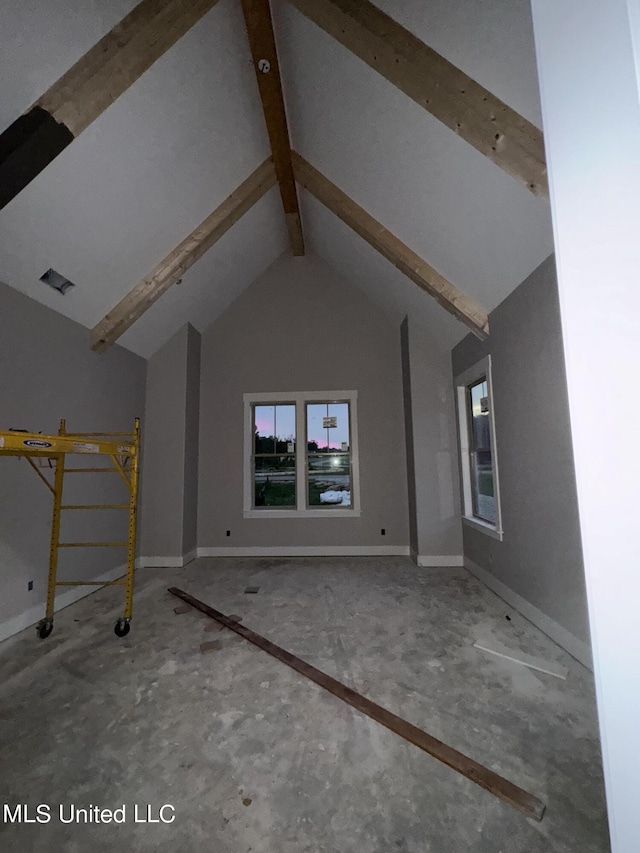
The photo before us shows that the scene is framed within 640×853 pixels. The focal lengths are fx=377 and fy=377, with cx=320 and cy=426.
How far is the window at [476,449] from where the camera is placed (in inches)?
167

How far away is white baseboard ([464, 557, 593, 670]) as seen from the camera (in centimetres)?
245

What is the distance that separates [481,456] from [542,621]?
6.61 feet

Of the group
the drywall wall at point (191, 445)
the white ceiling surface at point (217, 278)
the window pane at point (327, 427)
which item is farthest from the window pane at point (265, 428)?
the white ceiling surface at point (217, 278)

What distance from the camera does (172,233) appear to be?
390 cm

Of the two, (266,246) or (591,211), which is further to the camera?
(266,246)

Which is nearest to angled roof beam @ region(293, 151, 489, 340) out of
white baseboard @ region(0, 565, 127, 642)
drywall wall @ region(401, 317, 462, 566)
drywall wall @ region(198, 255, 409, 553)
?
drywall wall @ region(401, 317, 462, 566)

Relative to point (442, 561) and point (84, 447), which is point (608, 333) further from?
point (442, 561)

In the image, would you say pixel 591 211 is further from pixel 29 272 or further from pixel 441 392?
pixel 441 392

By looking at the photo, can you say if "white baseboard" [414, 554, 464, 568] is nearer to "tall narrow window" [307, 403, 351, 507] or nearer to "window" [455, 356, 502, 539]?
"window" [455, 356, 502, 539]

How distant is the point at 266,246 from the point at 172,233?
1906mm

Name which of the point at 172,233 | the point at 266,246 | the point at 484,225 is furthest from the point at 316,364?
the point at 484,225

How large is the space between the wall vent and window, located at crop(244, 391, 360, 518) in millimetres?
2771

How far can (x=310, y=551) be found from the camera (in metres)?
5.50

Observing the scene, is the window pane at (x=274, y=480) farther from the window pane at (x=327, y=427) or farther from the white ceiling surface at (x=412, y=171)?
the white ceiling surface at (x=412, y=171)
